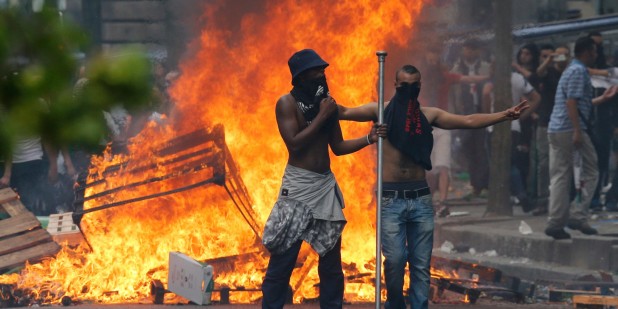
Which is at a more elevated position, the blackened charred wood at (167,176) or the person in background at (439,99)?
the person in background at (439,99)

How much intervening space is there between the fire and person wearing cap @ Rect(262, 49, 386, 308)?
174cm

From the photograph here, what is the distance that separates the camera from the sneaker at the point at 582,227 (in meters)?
10.0

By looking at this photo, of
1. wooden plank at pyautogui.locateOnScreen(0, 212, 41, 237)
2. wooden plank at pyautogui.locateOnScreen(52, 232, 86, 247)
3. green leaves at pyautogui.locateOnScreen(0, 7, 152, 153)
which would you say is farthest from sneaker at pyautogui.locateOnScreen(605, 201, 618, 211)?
green leaves at pyautogui.locateOnScreen(0, 7, 152, 153)

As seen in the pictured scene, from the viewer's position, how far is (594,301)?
7.51m

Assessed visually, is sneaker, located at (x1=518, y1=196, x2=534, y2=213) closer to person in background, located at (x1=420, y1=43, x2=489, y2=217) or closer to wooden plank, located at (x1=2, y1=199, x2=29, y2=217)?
person in background, located at (x1=420, y1=43, x2=489, y2=217)

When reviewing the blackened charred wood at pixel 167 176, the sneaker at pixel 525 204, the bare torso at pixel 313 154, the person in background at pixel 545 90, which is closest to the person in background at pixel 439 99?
the person in background at pixel 545 90

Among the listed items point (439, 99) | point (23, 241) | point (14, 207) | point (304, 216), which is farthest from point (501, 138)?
point (304, 216)

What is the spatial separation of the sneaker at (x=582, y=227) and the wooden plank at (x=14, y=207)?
5277 millimetres

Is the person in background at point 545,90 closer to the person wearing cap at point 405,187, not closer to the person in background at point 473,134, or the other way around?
the person in background at point 473,134

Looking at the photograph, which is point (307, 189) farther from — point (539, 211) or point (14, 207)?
point (539, 211)

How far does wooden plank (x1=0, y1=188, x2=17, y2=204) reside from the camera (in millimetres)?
9422

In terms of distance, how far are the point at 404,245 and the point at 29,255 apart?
3.62 meters

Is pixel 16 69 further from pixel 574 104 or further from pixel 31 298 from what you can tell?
pixel 574 104

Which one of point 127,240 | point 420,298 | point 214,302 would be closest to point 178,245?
point 127,240
